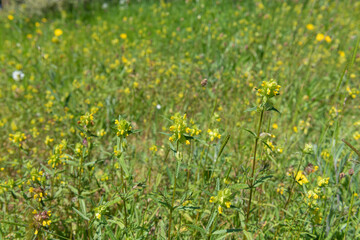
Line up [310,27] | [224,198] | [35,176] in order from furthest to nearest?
[310,27]
[35,176]
[224,198]

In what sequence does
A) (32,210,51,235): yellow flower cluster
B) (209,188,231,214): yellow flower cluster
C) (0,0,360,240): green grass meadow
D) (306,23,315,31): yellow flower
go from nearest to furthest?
1. (209,188,231,214): yellow flower cluster
2. (32,210,51,235): yellow flower cluster
3. (0,0,360,240): green grass meadow
4. (306,23,315,31): yellow flower

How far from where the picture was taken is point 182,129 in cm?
120

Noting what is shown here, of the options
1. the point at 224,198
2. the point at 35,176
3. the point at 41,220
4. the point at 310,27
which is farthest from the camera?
the point at 310,27

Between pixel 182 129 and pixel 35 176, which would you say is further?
pixel 35 176

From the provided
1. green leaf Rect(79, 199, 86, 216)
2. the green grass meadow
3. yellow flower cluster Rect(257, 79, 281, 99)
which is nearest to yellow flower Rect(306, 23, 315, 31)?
the green grass meadow

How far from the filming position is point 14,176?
2225 mm

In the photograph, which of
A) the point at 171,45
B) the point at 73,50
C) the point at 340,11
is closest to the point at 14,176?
the point at 73,50

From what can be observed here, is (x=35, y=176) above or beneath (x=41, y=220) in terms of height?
above

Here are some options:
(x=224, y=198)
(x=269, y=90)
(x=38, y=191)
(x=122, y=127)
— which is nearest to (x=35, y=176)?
(x=38, y=191)

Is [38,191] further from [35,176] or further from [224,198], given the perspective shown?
[224,198]

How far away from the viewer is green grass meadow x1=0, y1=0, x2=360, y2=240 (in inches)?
57.7

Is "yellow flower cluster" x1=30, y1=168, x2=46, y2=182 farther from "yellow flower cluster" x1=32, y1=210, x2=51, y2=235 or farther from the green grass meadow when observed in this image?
"yellow flower cluster" x1=32, y1=210, x2=51, y2=235

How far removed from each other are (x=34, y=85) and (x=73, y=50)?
3.00 feet

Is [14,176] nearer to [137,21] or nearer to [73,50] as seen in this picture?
[73,50]
